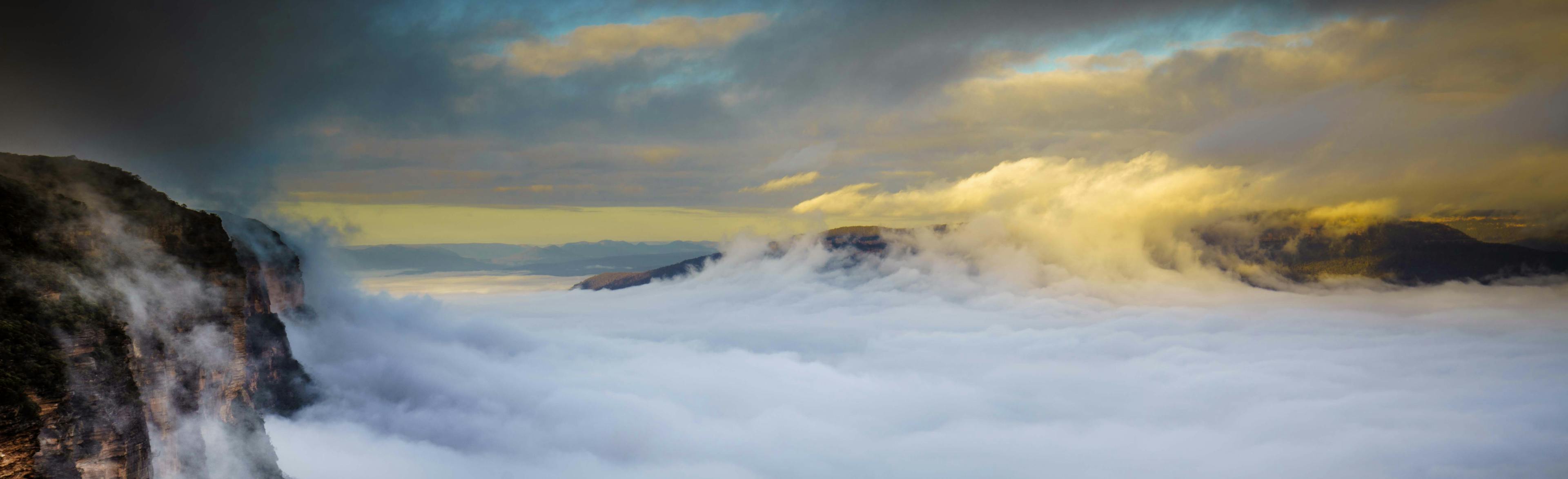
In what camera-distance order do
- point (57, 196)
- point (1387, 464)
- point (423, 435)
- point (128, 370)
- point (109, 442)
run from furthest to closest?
1. point (1387, 464)
2. point (423, 435)
3. point (57, 196)
4. point (128, 370)
5. point (109, 442)

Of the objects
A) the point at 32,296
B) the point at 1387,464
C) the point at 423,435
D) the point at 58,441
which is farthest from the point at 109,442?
the point at 1387,464

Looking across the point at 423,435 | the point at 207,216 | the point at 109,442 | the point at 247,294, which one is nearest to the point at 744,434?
→ the point at 423,435

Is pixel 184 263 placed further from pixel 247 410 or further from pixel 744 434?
pixel 744 434

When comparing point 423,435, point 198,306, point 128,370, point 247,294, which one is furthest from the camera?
point 423,435

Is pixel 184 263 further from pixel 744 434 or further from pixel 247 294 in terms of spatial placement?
pixel 744 434

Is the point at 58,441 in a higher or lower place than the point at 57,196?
lower

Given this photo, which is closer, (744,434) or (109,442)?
(109,442)

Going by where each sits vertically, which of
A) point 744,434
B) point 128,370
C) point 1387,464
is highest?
point 128,370
